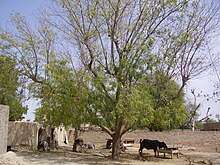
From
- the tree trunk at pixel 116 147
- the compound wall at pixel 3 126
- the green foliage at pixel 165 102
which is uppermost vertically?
the green foliage at pixel 165 102

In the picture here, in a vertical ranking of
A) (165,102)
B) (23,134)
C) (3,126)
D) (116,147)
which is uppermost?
(165,102)

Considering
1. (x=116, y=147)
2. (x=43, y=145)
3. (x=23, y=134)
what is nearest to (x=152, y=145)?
(x=116, y=147)

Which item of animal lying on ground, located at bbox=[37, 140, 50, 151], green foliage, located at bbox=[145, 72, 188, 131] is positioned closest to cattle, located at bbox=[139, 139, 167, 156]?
green foliage, located at bbox=[145, 72, 188, 131]

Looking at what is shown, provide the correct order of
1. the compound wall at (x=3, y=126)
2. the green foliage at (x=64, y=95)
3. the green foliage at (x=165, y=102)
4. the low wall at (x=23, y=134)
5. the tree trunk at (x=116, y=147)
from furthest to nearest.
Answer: the low wall at (x=23, y=134) → the tree trunk at (x=116, y=147) → the green foliage at (x=165, y=102) → the green foliage at (x=64, y=95) → the compound wall at (x=3, y=126)

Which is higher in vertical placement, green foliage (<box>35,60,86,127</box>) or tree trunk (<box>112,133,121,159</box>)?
green foliage (<box>35,60,86,127</box>)

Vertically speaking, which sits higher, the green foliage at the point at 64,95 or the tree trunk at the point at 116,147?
the green foliage at the point at 64,95

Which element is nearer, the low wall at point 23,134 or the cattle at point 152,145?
the low wall at point 23,134

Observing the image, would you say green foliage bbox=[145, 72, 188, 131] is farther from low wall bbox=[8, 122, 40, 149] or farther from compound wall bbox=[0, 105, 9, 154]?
low wall bbox=[8, 122, 40, 149]

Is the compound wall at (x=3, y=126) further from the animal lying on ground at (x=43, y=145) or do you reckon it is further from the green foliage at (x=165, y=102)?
the animal lying on ground at (x=43, y=145)

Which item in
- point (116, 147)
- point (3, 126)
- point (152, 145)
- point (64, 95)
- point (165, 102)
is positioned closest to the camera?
point (3, 126)

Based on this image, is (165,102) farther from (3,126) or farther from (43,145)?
(3,126)

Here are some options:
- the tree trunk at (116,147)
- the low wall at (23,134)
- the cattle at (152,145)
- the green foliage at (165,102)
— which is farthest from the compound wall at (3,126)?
the cattle at (152,145)

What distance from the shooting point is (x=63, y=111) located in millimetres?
18734

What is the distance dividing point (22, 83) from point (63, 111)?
4.22 metres
